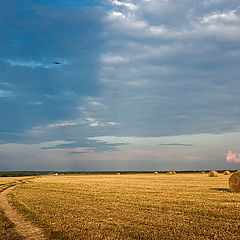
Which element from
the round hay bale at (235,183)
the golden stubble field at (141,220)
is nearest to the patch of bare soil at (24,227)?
the golden stubble field at (141,220)

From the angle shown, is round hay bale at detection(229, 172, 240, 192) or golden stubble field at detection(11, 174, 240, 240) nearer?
golden stubble field at detection(11, 174, 240, 240)

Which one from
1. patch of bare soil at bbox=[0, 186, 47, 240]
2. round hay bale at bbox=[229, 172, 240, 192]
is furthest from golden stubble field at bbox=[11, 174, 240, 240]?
round hay bale at bbox=[229, 172, 240, 192]

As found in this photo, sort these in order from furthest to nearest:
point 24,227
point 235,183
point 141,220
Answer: point 235,183 < point 141,220 < point 24,227

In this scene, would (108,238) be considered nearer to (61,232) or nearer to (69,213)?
(61,232)

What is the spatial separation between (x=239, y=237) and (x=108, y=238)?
4.54 metres

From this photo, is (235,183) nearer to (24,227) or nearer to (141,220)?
(141,220)

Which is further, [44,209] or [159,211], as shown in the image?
[44,209]

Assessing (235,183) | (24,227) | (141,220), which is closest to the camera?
(24,227)

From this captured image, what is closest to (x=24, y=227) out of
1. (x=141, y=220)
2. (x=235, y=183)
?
(x=141, y=220)

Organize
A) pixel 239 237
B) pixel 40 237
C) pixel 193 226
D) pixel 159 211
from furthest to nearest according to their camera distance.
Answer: pixel 159 211 → pixel 193 226 → pixel 40 237 → pixel 239 237

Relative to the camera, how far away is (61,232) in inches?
420

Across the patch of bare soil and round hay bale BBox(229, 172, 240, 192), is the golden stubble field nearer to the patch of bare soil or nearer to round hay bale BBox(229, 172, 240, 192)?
the patch of bare soil

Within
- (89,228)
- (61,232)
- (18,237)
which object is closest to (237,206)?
(89,228)

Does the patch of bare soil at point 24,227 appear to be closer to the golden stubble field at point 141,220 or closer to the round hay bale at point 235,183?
the golden stubble field at point 141,220
